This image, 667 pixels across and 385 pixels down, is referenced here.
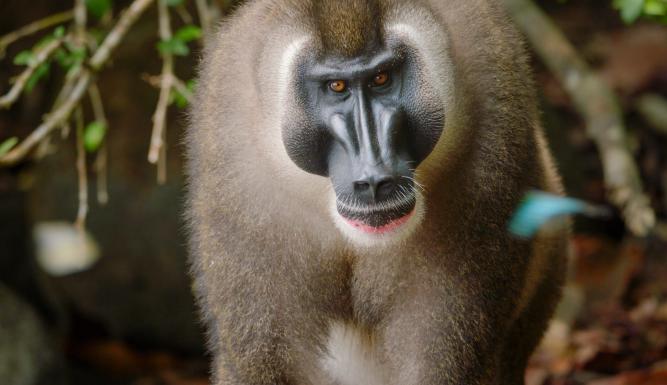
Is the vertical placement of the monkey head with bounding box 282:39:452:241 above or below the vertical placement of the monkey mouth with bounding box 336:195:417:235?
above

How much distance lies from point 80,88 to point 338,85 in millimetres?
1786

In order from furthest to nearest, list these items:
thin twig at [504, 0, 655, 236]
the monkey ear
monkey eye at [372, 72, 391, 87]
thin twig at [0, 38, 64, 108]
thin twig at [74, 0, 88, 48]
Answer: thin twig at [504, 0, 655, 236], thin twig at [74, 0, 88, 48], thin twig at [0, 38, 64, 108], the monkey ear, monkey eye at [372, 72, 391, 87]

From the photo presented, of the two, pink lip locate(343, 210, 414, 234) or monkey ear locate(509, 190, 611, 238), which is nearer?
pink lip locate(343, 210, 414, 234)

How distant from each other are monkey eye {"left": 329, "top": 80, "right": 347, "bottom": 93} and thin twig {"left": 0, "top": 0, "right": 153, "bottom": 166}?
172cm

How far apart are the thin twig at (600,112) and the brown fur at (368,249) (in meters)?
2.01

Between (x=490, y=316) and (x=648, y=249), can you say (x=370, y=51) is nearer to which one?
(x=490, y=316)

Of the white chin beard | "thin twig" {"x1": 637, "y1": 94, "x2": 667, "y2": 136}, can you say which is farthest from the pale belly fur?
"thin twig" {"x1": 637, "y1": 94, "x2": 667, "y2": 136}

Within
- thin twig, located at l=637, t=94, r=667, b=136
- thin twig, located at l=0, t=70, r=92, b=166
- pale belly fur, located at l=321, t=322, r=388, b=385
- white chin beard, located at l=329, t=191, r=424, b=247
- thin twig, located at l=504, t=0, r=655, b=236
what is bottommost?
thin twig, located at l=637, t=94, r=667, b=136

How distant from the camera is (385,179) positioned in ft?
10.0

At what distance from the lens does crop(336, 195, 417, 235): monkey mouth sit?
3.17 meters

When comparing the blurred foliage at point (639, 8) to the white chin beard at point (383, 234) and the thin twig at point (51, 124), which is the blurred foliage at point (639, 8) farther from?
the thin twig at point (51, 124)

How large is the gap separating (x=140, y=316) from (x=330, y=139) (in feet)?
13.7

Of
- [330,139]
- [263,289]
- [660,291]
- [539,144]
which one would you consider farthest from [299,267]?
[660,291]

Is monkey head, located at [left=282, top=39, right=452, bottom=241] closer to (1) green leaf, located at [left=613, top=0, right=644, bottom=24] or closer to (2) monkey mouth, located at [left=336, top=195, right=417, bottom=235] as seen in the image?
(2) monkey mouth, located at [left=336, top=195, right=417, bottom=235]
